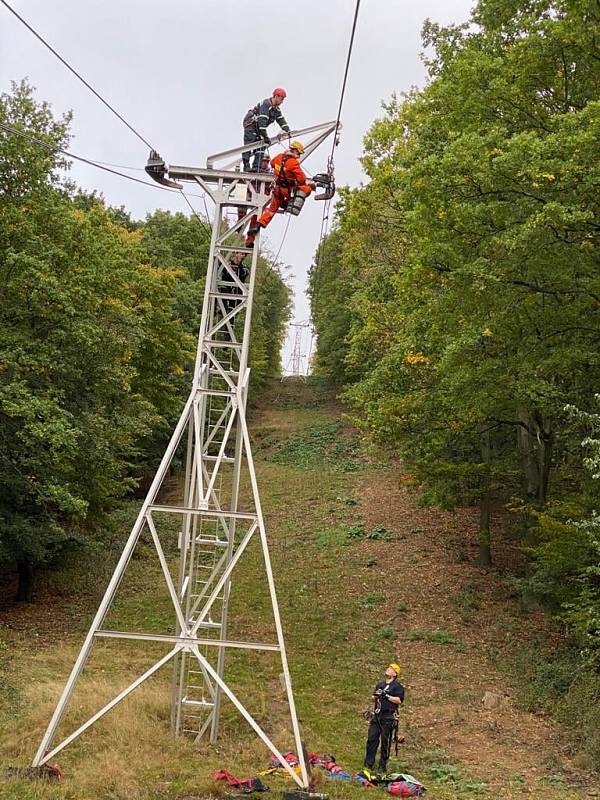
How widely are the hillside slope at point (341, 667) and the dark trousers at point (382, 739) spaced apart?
20.1 inches

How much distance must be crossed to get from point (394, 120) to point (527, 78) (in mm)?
8351

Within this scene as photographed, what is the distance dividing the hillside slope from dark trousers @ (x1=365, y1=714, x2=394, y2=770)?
0.51 meters

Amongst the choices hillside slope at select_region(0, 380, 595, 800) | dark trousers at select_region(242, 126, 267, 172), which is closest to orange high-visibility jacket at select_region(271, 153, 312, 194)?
dark trousers at select_region(242, 126, 267, 172)

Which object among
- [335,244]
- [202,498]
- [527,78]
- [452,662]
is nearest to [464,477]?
[452,662]

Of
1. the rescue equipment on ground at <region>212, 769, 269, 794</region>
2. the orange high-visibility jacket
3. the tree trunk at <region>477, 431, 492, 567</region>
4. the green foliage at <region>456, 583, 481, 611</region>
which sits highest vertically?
the orange high-visibility jacket

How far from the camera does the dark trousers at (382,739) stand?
10086 millimetres

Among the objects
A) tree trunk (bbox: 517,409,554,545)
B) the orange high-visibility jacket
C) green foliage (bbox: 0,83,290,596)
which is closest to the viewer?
the orange high-visibility jacket

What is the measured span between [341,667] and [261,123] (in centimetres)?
1053

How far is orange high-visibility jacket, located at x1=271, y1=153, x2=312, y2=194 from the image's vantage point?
10641mm

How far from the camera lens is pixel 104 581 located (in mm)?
22484

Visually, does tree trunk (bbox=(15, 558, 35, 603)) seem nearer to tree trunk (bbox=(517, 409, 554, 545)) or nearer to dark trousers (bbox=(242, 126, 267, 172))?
tree trunk (bbox=(517, 409, 554, 545))

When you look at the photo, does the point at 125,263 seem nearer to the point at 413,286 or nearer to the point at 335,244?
the point at 413,286

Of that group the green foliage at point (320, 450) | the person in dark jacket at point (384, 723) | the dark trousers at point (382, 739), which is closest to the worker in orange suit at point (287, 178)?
the person in dark jacket at point (384, 723)

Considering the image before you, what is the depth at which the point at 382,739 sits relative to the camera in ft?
33.1
